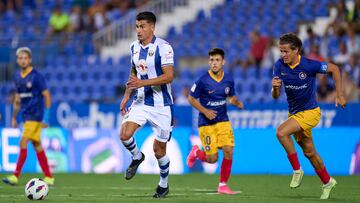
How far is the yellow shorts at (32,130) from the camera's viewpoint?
52.7 feet

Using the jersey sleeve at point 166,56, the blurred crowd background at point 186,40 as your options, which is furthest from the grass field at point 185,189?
the blurred crowd background at point 186,40

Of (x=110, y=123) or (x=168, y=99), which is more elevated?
(x=168, y=99)

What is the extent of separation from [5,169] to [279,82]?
366 inches

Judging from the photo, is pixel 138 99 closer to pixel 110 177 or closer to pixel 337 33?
pixel 110 177

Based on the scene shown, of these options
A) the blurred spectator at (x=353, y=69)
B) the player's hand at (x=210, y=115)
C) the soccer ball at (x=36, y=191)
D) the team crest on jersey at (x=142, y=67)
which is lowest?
the soccer ball at (x=36, y=191)

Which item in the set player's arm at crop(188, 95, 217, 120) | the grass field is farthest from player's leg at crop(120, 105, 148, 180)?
player's arm at crop(188, 95, 217, 120)

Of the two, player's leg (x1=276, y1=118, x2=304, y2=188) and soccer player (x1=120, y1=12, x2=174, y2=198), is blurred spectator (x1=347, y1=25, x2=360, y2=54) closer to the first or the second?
player's leg (x1=276, y1=118, x2=304, y2=188)

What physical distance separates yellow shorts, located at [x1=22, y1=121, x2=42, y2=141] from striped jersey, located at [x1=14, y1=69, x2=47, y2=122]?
0.24 feet

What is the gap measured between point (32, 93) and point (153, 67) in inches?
176

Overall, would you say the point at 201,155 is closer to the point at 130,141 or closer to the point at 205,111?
the point at 205,111

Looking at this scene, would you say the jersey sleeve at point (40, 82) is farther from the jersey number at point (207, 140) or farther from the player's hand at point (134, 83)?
the player's hand at point (134, 83)

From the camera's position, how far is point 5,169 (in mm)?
20047

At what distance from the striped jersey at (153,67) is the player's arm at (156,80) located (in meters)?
0.10

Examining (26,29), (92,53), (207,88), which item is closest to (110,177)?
(207,88)
